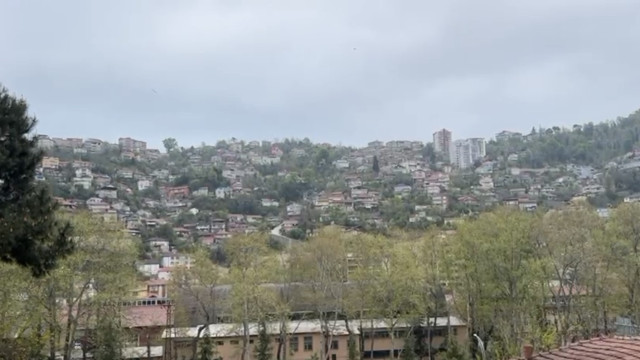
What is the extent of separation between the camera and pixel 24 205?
11.8 meters

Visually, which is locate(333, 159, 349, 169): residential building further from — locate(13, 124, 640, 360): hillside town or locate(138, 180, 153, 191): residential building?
locate(138, 180, 153, 191): residential building

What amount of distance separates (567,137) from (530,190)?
100.0 ft

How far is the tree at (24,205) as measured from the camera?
11.3 m

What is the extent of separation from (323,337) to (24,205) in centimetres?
2283

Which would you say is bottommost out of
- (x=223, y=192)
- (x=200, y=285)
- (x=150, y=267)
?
(x=150, y=267)

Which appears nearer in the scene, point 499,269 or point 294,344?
point 499,269

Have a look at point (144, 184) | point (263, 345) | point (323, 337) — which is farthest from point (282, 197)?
point (263, 345)

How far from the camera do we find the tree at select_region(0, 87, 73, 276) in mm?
11336

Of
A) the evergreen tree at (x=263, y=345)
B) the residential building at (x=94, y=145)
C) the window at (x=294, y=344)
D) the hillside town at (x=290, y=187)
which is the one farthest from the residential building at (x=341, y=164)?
the evergreen tree at (x=263, y=345)

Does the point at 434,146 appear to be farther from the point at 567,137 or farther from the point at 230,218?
the point at 230,218

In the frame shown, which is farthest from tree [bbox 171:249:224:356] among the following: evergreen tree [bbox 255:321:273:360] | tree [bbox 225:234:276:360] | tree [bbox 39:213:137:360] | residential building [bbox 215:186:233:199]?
residential building [bbox 215:186:233:199]

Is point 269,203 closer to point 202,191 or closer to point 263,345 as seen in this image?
point 202,191

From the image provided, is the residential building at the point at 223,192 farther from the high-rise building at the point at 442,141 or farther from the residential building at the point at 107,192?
the high-rise building at the point at 442,141

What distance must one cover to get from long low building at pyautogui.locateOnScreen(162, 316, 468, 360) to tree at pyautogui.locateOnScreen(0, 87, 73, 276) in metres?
20.3
